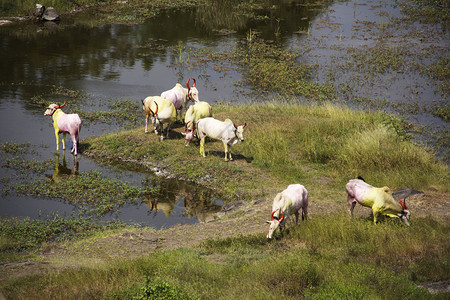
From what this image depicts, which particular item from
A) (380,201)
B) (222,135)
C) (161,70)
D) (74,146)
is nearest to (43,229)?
(74,146)

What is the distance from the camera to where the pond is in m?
15.4

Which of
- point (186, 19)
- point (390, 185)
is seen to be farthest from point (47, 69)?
point (390, 185)

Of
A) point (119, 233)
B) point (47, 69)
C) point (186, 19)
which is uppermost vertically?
point (186, 19)

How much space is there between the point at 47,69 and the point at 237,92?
361 inches

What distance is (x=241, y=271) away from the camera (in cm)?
913

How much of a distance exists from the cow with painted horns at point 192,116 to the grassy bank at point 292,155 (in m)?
0.41

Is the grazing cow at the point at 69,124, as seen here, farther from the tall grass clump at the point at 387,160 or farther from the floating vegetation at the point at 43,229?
the tall grass clump at the point at 387,160

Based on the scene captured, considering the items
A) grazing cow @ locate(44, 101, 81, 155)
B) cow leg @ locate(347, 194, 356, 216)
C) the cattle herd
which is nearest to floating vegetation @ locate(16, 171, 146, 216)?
grazing cow @ locate(44, 101, 81, 155)

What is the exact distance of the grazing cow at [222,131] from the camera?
1574 centimetres

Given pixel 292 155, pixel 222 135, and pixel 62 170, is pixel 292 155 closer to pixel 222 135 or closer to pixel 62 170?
pixel 222 135

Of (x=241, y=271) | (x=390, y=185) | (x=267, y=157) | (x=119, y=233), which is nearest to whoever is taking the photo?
(x=241, y=271)

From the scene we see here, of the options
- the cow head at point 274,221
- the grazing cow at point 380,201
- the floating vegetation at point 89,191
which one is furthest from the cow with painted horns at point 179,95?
the grazing cow at point 380,201

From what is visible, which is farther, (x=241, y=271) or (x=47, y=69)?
(x=47, y=69)

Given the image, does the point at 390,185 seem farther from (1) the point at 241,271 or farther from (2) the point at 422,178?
(1) the point at 241,271
